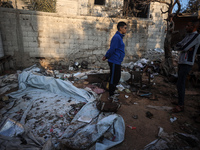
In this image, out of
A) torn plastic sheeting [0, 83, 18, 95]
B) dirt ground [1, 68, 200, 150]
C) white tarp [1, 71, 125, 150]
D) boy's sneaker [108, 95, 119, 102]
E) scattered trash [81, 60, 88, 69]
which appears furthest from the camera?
scattered trash [81, 60, 88, 69]

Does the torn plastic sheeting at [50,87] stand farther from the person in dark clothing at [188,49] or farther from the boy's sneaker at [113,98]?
the person in dark clothing at [188,49]

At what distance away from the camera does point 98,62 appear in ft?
24.1

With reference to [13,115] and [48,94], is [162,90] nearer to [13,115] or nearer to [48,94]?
[48,94]

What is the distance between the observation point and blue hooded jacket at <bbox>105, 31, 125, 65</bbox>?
309 cm

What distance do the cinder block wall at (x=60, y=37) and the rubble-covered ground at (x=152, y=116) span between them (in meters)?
2.66

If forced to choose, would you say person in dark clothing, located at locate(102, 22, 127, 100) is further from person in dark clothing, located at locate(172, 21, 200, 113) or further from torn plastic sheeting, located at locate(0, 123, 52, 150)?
torn plastic sheeting, located at locate(0, 123, 52, 150)

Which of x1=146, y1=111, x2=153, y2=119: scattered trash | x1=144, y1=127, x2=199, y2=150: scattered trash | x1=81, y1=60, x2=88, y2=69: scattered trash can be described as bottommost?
x1=146, y1=111, x2=153, y2=119: scattered trash

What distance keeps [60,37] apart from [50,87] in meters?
3.36

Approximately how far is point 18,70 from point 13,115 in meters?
3.99

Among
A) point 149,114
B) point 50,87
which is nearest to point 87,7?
point 50,87

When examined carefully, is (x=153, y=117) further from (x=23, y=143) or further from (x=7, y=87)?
(x=7, y=87)

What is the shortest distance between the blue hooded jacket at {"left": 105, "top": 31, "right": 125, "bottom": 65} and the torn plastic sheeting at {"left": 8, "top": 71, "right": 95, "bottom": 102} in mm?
1244

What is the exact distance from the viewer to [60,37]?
6.39 m

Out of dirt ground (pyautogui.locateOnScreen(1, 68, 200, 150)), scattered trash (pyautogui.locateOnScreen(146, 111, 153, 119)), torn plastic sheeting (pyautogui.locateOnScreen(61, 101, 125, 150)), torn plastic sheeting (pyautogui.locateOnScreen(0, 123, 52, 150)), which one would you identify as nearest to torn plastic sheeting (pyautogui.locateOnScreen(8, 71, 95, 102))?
dirt ground (pyautogui.locateOnScreen(1, 68, 200, 150))
